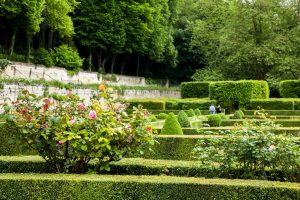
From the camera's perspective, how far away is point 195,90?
45.6 m

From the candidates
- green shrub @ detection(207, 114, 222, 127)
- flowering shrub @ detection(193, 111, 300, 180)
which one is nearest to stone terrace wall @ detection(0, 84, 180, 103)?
flowering shrub @ detection(193, 111, 300, 180)

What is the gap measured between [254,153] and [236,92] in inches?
1123

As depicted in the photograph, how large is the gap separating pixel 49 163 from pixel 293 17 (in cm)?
4335

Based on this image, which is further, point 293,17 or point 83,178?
point 293,17

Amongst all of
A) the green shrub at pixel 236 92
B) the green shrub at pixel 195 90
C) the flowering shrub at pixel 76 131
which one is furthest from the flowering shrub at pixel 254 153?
the green shrub at pixel 195 90

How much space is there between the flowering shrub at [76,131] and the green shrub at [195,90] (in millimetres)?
38830

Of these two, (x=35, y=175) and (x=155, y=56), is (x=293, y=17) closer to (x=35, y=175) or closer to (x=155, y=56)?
(x=155, y=56)

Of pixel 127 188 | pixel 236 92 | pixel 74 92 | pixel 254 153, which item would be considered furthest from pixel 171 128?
pixel 236 92

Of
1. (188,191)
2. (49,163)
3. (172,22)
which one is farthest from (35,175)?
(172,22)

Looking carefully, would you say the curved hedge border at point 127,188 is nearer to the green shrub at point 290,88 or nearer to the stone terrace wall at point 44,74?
the stone terrace wall at point 44,74

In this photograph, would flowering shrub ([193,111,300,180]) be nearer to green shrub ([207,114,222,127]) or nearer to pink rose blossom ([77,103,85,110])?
pink rose blossom ([77,103,85,110])

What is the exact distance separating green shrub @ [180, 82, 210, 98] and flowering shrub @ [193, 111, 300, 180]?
38.7 meters

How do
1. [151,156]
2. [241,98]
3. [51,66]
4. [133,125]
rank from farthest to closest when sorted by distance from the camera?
[51,66] → [241,98] → [151,156] → [133,125]

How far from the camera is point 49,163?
673 centimetres
